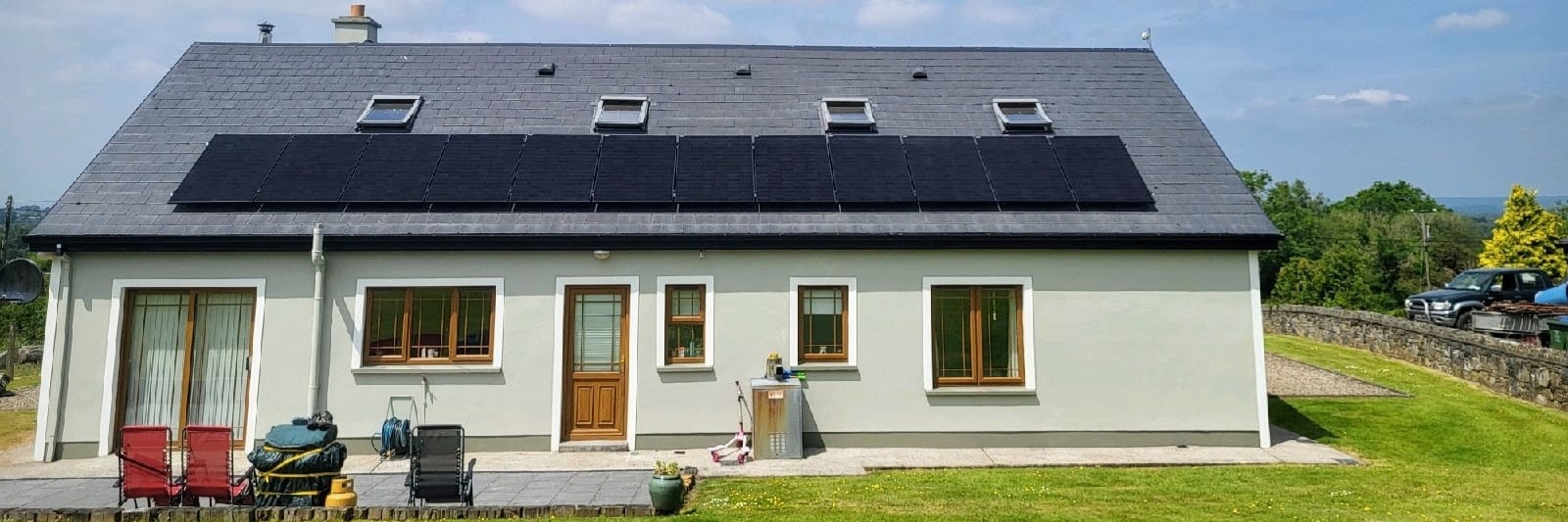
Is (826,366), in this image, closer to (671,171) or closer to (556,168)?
(671,171)

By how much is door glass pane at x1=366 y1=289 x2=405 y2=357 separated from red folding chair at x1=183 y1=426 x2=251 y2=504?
141 inches

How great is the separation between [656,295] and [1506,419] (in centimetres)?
1288

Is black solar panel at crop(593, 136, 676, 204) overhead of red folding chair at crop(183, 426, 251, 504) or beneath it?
overhead

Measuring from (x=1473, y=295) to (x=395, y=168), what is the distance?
2493 cm

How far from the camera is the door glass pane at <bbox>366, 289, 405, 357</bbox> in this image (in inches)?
449

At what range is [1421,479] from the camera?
956 cm

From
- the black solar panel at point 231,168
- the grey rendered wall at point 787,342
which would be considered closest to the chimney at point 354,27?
the black solar panel at point 231,168

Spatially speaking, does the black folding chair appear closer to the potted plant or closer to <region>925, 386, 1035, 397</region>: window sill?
the potted plant

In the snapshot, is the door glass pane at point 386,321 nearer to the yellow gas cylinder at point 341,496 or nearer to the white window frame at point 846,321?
the yellow gas cylinder at point 341,496

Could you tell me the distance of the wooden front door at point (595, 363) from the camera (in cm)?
1151

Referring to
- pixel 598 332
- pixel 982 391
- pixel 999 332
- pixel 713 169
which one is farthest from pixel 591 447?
pixel 999 332

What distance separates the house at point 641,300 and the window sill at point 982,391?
29 mm

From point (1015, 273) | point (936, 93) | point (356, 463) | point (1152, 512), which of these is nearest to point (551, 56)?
point (936, 93)

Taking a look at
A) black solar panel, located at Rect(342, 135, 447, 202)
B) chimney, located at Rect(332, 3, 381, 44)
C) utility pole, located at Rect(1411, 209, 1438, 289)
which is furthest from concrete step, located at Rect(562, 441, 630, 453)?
utility pole, located at Rect(1411, 209, 1438, 289)
